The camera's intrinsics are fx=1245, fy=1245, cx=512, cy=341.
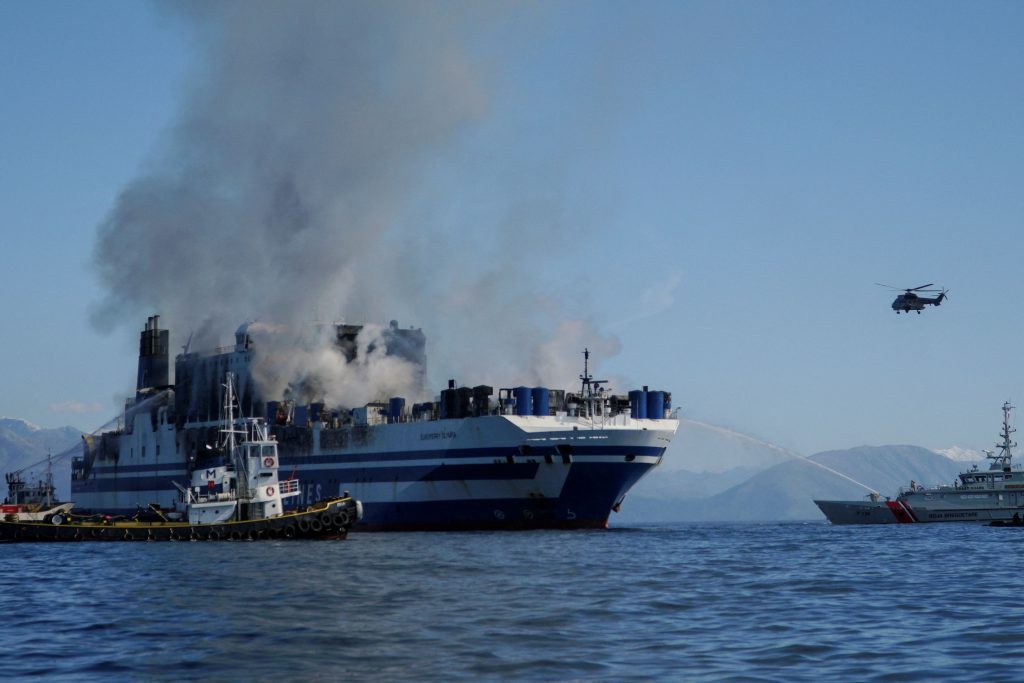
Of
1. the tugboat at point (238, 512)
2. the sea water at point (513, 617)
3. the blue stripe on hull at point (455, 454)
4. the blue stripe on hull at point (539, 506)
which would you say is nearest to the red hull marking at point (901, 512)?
the blue stripe on hull at point (455, 454)

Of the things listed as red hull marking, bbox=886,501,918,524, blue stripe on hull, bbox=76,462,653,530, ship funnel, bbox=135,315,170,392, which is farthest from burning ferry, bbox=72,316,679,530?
red hull marking, bbox=886,501,918,524

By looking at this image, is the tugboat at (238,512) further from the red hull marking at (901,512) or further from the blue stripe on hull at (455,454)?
the red hull marking at (901,512)

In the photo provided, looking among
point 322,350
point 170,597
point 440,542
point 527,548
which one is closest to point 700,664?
point 170,597

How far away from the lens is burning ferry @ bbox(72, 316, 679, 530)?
303ft

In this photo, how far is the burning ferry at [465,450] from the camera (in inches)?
3639

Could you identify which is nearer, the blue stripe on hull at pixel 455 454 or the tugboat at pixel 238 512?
the tugboat at pixel 238 512

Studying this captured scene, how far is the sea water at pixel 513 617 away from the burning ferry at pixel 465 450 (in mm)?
24362

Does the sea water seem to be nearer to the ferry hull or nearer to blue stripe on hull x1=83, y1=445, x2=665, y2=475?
blue stripe on hull x1=83, y1=445, x2=665, y2=475

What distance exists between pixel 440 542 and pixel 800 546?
2307 centimetres

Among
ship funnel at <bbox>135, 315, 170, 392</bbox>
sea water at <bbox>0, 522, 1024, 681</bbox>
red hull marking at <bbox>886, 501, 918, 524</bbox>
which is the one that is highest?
ship funnel at <bbox>135, 315, 170, 392</bbox>

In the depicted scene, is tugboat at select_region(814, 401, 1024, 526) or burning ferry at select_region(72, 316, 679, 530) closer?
burning ferry at select_region(72, 316, 679, 530)

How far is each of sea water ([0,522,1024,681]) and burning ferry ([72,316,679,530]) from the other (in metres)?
24.4

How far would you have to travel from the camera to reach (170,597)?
1797 inches

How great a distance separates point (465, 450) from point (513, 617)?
2214 inches
